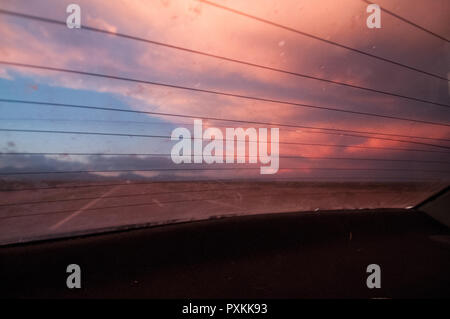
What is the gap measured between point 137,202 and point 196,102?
1164 mm

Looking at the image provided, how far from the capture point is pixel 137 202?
5.81 feet

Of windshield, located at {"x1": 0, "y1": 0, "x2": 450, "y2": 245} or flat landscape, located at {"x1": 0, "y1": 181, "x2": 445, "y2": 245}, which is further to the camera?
flat landscape, located at {"x1": 0, "y1": 181, "x2": 445, "y2": 245}

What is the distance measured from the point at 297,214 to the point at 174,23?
245cm

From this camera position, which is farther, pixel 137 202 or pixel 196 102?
pixel 137 202

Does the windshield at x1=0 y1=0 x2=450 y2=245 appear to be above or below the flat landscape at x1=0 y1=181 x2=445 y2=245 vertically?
above

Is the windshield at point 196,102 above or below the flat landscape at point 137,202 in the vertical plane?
above

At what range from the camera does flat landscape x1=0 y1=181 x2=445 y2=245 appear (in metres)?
1.50

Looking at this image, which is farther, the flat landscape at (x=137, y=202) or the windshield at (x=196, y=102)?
the flat landscape at (x=137, y=202)

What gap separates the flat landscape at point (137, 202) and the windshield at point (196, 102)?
14 millimetres

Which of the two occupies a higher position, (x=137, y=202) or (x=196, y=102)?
(x=196, y=102)

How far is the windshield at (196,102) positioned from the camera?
2.69 ft

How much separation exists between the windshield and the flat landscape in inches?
0.6
